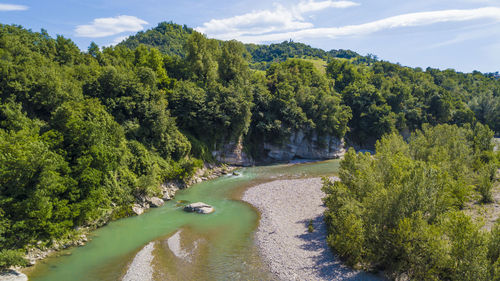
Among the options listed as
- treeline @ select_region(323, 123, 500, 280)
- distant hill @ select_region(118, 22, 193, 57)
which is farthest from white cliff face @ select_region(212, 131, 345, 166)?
distant hill @ select_region(118, 22, 193, 57)

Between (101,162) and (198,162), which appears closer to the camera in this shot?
(101,162)

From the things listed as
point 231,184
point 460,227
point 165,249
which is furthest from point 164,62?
point 460,227

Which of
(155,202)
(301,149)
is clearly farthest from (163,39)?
(155,202)

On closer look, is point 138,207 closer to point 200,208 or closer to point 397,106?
point 200,208

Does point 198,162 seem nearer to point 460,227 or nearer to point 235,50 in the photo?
point 235,50

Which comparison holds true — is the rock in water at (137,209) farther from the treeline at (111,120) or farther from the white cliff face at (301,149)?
the white cliff face at (301,149)

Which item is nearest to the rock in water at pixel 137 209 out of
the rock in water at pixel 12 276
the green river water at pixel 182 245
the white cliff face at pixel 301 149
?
the green river water at pixel 182 245

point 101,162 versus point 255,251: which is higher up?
point 101,162
